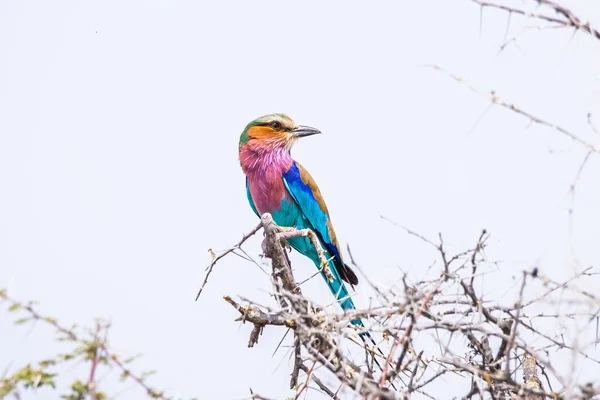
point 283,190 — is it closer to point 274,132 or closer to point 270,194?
point 270,194

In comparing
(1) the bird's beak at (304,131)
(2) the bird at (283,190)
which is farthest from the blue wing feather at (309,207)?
(1) the bird's beak at (304,131)

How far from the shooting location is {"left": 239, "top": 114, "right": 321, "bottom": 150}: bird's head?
257 inches

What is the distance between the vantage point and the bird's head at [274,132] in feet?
21.4

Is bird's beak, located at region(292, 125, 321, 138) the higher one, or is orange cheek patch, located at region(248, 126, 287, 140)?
bird's beak, located at region(292, 125, 321, 138)

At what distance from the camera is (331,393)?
3334 millimetres

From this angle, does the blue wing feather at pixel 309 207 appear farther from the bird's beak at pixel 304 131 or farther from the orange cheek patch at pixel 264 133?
the bird's beak at pixel 304 131

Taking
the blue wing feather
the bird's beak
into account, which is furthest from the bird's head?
the blue wing feather

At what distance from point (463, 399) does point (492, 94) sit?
1.01 meters

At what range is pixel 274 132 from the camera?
6629mm

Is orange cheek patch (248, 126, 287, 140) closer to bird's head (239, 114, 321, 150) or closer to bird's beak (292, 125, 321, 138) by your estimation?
bird's head (239, 114, 321, 150)

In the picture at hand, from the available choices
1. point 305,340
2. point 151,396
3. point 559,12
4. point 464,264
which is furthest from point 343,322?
point 559,12

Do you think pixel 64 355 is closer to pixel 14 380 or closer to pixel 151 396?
pixel 14 380

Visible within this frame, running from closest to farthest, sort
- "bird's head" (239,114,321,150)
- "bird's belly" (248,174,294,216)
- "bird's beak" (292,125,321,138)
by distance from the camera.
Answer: "bird's belly" (248,174,294,216) < "bird's head" (239,114,321,150) < "bird's beak" (292,125,321,138)

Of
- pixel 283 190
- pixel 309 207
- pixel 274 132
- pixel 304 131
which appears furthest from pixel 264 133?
pixel 309 207
